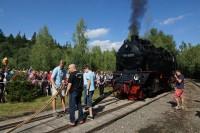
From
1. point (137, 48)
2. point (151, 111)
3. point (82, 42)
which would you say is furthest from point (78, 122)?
point (82, 42)

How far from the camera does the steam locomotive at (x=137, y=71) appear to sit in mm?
16797

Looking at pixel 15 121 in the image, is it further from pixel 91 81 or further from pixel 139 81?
pixel 139 81

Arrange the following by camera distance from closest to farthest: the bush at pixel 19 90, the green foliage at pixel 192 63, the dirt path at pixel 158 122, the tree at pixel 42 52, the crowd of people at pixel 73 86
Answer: the dirt path at pixel 158 122, the crowd of people at pixel 73 86, the bush at pixel 19 90, the tree at pixel 42 52, the green foliage at pixel 192 63

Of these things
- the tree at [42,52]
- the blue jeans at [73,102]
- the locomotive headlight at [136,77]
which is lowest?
the blue jeans at [73,102]

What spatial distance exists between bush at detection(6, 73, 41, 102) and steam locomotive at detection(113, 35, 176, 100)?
543 centimetres

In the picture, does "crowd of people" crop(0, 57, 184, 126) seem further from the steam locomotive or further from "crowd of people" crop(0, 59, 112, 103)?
the steam locomotive

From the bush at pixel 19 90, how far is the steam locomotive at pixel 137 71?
5425 millimetres

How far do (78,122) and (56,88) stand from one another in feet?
5.50

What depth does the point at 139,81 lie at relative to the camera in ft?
54.8

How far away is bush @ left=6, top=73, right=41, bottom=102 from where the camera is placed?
583 inches

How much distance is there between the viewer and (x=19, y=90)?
589 inches

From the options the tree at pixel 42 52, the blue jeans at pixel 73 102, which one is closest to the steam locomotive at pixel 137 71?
the blue jeans at pixel 73 102

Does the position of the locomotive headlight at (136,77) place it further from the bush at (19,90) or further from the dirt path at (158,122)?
the bush at (19,90)

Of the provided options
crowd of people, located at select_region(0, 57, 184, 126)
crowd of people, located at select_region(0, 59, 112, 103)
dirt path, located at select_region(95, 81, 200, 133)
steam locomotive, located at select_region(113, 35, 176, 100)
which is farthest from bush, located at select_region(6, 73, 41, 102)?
dirt path, located at select_region(95, 81, 200, 133)
